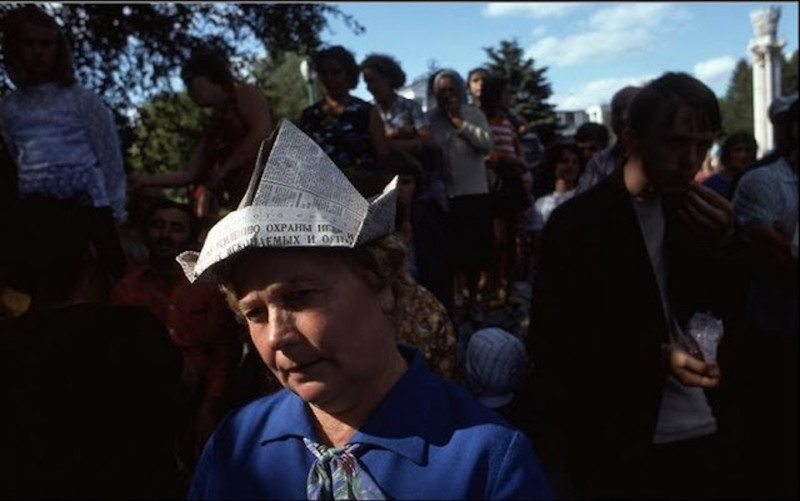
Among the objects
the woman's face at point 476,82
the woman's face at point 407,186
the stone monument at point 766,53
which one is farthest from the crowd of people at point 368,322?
the stone monument at point 766,53

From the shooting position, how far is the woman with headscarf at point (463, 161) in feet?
21.1

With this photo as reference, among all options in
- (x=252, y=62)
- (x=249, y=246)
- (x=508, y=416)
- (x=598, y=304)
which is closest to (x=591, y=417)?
(x=598, y=304)

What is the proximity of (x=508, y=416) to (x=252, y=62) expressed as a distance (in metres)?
6.00

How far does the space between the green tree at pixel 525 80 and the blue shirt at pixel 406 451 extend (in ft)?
122

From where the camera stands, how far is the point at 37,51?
12.9 ft

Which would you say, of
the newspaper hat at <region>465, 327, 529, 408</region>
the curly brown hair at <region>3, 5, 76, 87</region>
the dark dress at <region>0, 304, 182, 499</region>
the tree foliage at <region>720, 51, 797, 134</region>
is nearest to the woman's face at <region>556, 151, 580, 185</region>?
the newspaper hat at <region>465, 327, 529, 408</region>

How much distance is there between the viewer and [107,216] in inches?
164

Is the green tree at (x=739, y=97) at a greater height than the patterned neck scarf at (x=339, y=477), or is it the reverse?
the green tree at (x=739, y=97)

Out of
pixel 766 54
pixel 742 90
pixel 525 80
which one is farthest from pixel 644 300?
pixel 742 90

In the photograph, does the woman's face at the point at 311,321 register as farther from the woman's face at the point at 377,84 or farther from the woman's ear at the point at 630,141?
the woman's face at the point at 377,84

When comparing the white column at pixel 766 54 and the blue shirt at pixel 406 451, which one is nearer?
the blue shirt at pixel 406 451

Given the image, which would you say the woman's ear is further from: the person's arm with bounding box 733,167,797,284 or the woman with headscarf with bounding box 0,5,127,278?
the woman with headscarf with bounding box 0,5,127,278

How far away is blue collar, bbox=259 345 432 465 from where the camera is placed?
57.9 inches

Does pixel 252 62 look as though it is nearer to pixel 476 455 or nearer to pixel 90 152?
pixel 90 152
